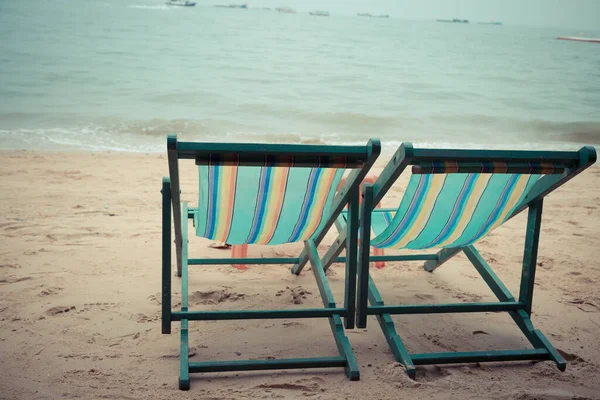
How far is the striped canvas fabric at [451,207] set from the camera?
2488 millimetres

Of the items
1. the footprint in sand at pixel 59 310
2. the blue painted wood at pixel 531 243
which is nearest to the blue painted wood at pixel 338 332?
the blue painted wood at pixel 531 243

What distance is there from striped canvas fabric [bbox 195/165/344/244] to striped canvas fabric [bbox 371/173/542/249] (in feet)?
1.11

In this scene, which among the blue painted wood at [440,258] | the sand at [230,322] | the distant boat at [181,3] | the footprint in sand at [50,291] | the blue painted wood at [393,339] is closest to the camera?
the sand at [230,322]

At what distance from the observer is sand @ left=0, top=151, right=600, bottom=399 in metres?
2.40

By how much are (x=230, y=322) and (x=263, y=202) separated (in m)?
0.76

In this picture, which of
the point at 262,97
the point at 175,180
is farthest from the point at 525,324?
the point at 262,97

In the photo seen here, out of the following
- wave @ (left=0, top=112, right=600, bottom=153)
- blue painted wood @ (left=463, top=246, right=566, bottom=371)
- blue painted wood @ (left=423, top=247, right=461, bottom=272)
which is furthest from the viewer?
wave @ (left=0, top=112, right=600, bottom=153)

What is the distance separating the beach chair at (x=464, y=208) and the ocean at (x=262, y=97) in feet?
22.9

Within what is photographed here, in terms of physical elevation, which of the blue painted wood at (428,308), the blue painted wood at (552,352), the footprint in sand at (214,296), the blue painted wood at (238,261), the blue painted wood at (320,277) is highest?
the blue painted wood at (320,277)

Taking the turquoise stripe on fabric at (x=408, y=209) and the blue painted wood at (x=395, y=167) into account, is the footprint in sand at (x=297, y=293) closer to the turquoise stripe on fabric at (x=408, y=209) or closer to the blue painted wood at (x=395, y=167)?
the turquoise stripe on fabric at (x=408, y=209)

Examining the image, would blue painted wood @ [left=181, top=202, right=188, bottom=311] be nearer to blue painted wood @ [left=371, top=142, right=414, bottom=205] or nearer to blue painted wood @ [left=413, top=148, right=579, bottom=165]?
blue painted wood @ [left=371, top=142, right=414, bottom=205]

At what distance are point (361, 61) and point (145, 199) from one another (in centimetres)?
2327

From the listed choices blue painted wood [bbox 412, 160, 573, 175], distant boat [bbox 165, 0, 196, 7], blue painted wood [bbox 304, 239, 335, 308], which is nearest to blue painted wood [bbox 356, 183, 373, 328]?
blue painted wood [bbox 304, 239, 335, 308]

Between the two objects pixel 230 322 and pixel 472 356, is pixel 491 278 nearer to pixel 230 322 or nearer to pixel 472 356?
pixel 472 356
